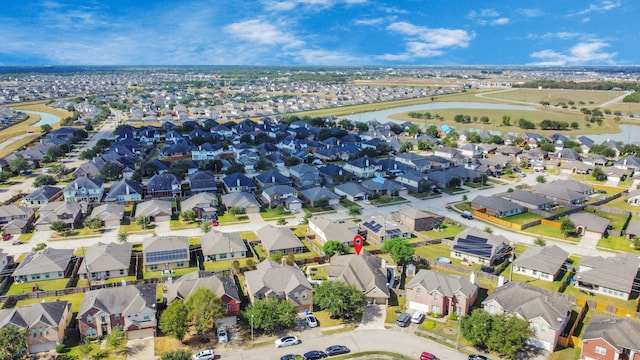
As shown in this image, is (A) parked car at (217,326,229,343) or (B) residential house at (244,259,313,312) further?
(B) residential house at (244,259,313,312)

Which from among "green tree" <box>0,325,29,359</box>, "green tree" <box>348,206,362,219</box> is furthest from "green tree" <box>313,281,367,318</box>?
"green tree" <box>348,206,362,219</box>

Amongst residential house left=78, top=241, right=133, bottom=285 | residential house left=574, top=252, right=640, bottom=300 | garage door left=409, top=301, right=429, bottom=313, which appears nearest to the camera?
garage door left=409, top=301, right=429, bottom=313

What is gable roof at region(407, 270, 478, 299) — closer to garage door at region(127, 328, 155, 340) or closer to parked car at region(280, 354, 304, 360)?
parked car at region(280, 354, 304, 360)

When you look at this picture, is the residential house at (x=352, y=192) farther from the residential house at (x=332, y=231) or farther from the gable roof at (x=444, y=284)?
the gable roof at (x=444, y=284)

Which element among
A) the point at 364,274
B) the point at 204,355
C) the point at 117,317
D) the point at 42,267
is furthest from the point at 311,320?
the point at 42,267

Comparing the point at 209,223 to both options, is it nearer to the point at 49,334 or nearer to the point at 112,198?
the point at 112,198

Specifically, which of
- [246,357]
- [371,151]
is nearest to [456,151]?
[371,151]

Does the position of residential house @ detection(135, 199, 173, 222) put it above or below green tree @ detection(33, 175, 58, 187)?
below

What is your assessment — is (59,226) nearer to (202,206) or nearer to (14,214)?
(14,214)
